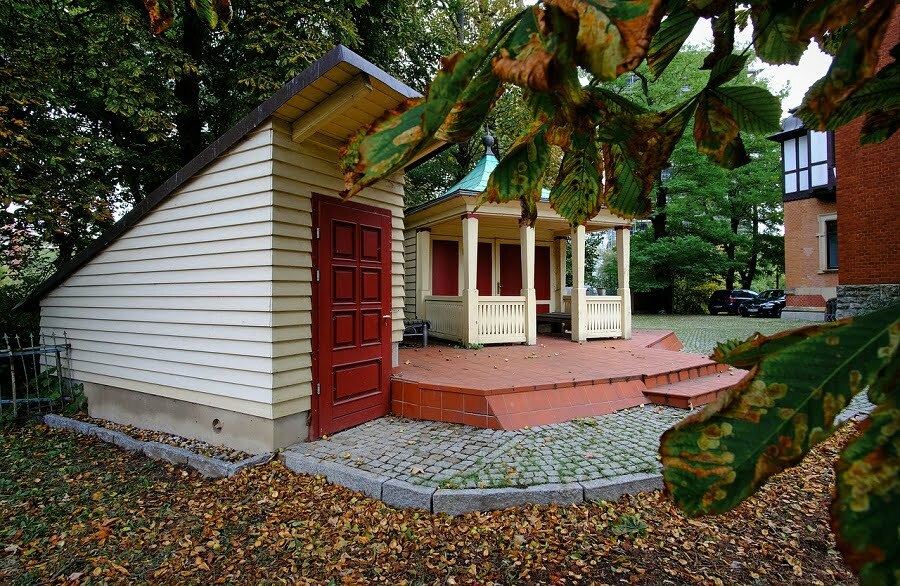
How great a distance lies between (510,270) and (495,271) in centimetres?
52

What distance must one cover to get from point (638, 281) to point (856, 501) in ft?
82.8

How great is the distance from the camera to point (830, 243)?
16906mm

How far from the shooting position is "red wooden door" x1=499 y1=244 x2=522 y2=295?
476 inches

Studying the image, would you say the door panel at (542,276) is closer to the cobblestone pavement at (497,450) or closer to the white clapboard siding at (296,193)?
the cobblestone pavement at (497,450)

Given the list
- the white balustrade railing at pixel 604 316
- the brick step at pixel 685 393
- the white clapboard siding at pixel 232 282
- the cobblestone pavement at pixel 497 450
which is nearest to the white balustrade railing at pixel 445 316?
the white balustrade railing at pixel 604 316

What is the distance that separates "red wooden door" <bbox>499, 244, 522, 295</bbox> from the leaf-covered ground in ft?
28.2

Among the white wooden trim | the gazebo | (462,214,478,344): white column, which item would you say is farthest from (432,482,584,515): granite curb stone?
(462,214,478,344): white column

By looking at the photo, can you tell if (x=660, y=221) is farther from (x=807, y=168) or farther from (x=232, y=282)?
(x=232, y=282)

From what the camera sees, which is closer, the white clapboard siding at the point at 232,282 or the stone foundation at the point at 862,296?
the white clapboard siding at the point at 232,282

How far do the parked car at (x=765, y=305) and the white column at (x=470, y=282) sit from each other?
1829 centimetres

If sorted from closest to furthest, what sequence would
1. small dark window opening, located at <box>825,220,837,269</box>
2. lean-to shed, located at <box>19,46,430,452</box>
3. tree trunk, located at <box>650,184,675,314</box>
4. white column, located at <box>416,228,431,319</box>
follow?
lean-to shed, located at <box>19,46,430,452</box> < white column, located at <box>416,228,431,319</box> < small dark window opening, located at <box>825,220,837,269</box> < tree trunk, located at <box>650,184,675,314</box>

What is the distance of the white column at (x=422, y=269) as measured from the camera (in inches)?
428

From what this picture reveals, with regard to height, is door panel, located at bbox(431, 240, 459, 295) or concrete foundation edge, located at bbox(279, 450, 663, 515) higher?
door panel, located at bbox(431, 240, 459, 295)

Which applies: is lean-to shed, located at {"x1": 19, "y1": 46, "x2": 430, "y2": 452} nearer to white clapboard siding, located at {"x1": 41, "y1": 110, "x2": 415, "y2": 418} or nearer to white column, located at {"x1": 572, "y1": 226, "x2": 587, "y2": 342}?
white clapboard siding, located at {"x1": 41, "y1": 110, "x2": 415, "y2": 418}
